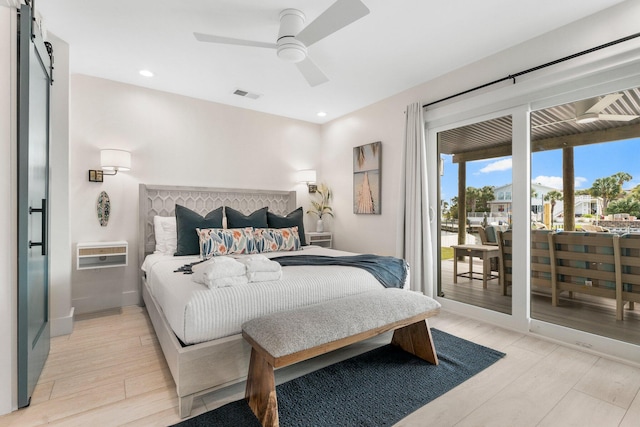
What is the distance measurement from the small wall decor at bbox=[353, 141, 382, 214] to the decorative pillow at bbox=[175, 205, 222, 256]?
2.06 meters

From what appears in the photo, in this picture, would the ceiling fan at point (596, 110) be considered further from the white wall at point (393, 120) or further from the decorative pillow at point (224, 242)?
the decorative pillow at point (224, 242)

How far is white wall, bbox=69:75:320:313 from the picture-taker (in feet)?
11.5

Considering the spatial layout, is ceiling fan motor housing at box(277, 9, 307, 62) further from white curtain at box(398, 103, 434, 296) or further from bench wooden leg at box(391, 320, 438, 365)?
bench wooden leg at box(391, 320, 438, 365)

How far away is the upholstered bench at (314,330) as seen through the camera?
5.30 feet

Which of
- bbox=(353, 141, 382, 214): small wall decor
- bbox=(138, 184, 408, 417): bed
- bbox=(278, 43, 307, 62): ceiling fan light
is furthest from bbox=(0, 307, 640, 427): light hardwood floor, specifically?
bbox=(278, 43, 307, 62): ceiling fan light

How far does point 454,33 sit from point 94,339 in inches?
162

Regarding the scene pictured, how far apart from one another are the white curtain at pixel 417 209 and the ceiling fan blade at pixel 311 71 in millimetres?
Answer: 1387

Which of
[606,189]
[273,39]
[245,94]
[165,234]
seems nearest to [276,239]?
[165,234]

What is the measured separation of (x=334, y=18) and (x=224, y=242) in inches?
91.9

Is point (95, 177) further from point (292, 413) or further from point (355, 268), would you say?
point (292, 413)

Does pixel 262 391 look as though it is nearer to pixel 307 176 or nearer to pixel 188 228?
pixel 188 228

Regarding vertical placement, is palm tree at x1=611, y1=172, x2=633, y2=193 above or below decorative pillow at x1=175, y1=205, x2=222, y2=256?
→ above

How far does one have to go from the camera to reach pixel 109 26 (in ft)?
8.58

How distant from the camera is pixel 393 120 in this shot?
411 cm
